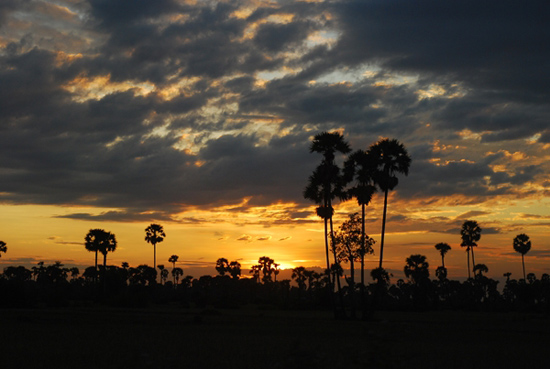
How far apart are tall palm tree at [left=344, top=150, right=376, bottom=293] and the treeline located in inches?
169

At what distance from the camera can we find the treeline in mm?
73750

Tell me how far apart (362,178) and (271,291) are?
92.0 metres

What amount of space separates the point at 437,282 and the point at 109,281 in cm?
7267

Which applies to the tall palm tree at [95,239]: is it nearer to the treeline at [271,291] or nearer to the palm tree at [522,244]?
the treeline at [271,291]

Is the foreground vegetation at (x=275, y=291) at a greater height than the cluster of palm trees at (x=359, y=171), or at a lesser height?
lesser

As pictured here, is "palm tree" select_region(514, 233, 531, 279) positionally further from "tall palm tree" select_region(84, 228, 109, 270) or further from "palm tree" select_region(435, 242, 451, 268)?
"tall palm tree" select_region(84, 228, 109, 270)

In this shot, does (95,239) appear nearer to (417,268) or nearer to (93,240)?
(93,240)

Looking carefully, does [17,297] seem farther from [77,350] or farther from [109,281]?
[77,350]

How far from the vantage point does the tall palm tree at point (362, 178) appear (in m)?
56.3

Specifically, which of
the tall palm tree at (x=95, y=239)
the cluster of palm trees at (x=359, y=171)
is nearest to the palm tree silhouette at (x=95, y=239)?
the tall palm tree at (x=95, y=239)

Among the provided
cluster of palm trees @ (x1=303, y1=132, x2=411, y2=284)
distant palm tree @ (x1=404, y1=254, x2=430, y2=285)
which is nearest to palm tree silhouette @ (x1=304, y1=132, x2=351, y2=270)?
cluster of palm trees @ (x1=303, y1=132, x2=411, y2=284)

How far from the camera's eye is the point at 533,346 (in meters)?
30.6

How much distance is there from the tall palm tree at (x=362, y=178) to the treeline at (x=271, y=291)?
4.30 meters

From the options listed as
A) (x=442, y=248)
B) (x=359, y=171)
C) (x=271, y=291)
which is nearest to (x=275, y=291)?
(x=271, y=291)
